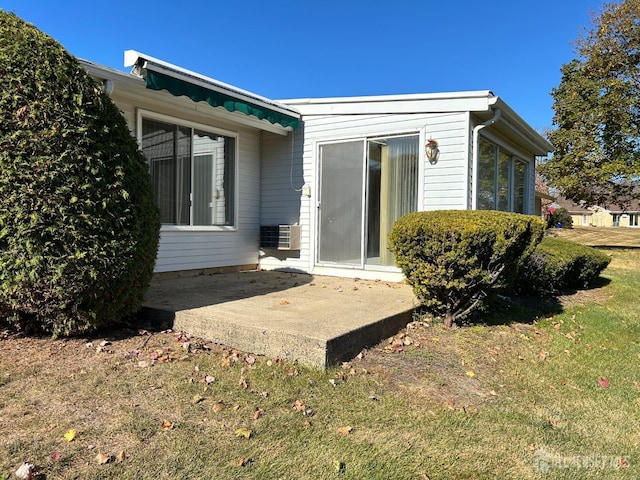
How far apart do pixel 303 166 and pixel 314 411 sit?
5.32m

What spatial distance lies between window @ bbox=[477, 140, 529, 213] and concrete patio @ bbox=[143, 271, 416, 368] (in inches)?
99.8

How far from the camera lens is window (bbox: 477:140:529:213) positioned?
705cm

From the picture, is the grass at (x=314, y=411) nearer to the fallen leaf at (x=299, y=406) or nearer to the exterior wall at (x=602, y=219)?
the fallen leaf at (x=299, y=406)

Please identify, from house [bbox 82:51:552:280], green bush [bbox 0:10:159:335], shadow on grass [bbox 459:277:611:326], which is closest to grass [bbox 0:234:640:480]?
green bush [bbox 0:10:159:335]

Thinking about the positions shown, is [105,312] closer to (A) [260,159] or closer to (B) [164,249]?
(B) [164,249]

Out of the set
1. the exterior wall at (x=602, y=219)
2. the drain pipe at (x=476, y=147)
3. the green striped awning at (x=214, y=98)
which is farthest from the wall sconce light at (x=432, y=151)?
the exterior wall at (x=602, y=219)

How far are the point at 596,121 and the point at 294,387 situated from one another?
18407 millimetres

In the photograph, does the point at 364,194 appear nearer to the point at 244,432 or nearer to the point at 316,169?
the point at 316,169

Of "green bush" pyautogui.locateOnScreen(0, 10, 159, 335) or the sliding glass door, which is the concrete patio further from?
the sliding glass door

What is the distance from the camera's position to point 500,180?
807 centimetres

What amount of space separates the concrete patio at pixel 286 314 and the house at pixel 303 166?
1.12 metres

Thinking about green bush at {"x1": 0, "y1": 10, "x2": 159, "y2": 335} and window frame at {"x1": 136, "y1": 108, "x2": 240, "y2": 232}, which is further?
window frame at {"x1": 136, "y1": 108, "x2": 240, "y2": 232}

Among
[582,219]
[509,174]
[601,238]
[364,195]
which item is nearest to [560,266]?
[509,174]

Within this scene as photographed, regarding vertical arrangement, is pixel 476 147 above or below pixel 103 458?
above
